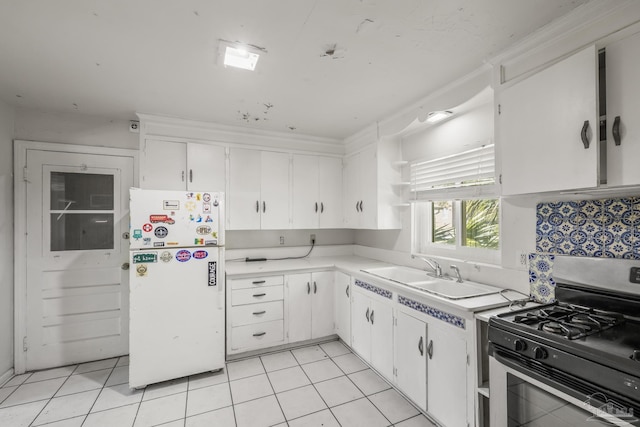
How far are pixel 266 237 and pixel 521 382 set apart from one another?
2.80 meters

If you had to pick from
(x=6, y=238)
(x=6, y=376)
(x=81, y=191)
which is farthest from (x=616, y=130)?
(x=6, y=376)

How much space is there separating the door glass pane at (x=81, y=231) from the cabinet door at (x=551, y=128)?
11.4ft

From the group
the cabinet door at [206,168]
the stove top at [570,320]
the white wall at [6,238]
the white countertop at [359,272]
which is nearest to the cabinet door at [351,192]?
the white countertop at [359,272]

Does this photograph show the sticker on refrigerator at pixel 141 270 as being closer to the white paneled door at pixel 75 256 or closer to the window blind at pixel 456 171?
the white paneled door at pixel 75 256

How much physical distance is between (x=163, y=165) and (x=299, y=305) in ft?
6.65

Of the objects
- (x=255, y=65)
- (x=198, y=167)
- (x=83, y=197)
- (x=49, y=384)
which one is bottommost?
(x=49, y=384)

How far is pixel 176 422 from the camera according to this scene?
1.97 m

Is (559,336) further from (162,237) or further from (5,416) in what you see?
(5,416)

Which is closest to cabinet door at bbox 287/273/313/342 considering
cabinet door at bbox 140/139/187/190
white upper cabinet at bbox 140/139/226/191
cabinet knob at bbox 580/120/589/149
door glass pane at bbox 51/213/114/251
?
Answer: white upper cabinet at bbox 140/139/226/191

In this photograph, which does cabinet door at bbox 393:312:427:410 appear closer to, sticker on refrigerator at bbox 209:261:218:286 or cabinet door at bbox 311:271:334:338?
cabinet door at bbox 311:271:334:338

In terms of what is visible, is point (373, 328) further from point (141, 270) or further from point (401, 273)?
point (141, 270)

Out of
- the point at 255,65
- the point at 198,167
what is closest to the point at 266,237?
→ the point at 198,167

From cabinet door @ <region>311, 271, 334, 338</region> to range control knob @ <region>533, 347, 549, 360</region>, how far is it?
212 centimetres

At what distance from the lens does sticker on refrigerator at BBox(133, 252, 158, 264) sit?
91.9 inches
